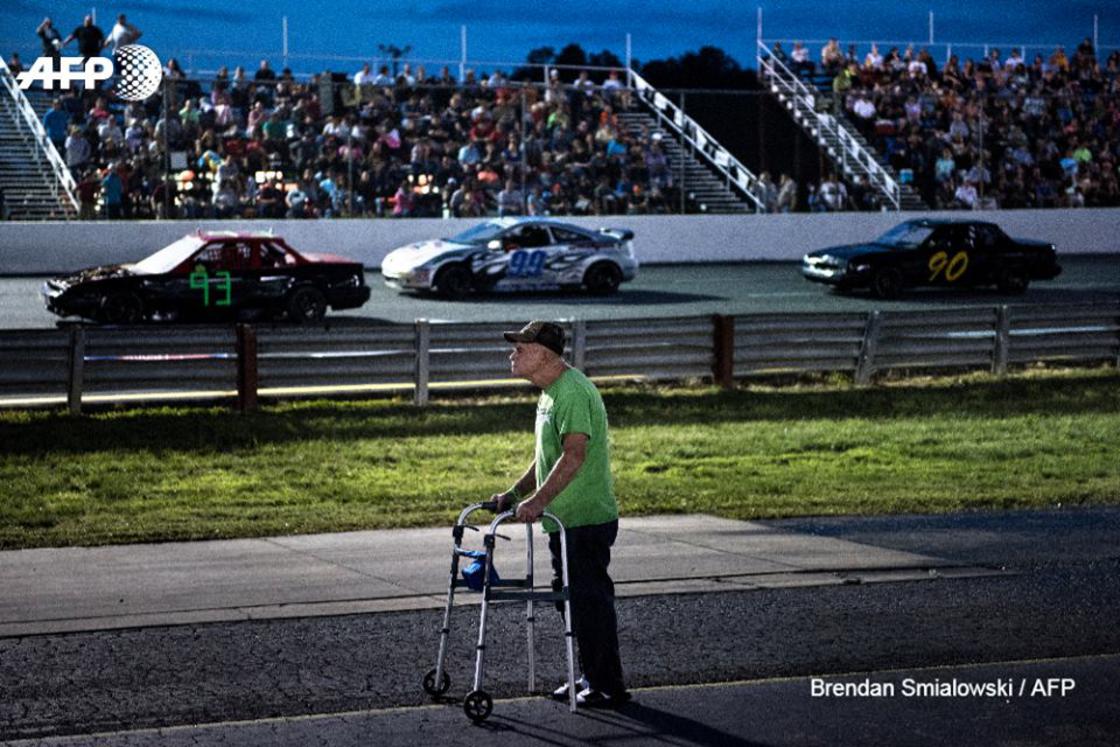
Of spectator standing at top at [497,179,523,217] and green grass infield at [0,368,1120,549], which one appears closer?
green grass infield at [0,368,1120,549]

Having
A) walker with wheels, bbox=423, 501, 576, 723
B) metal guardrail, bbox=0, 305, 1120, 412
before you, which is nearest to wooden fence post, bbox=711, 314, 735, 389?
metal guardrail, bbox=0, 305, 1120, 412

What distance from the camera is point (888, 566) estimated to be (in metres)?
10.5

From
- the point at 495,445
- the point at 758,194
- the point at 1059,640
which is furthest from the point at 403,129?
the point at 1059,640

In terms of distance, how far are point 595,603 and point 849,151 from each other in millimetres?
31818

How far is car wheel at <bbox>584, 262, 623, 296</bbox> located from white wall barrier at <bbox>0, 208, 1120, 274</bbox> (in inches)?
184

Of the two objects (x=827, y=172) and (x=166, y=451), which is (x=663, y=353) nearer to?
(x=166, y=451)

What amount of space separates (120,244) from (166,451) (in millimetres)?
15955

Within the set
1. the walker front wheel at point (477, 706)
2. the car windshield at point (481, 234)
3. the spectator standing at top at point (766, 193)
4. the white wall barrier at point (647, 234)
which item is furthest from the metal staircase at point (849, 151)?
the walker front wheel at point (477, 706)

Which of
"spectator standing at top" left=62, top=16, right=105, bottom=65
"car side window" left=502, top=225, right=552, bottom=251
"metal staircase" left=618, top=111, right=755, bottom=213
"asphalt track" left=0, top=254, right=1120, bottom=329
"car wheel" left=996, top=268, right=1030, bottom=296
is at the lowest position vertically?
"asphalt track" left=0, top=254, right=1120, bottom=329

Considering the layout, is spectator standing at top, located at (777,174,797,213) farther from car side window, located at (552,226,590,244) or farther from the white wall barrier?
car side window, located at (552,226,590,244)

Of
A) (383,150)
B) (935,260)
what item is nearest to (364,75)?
(383,150)

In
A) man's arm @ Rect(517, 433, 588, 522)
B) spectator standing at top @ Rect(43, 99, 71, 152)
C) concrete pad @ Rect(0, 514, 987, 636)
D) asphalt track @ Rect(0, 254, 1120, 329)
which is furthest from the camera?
spectator standing at top @ Rect(43, 99, 71, 152)

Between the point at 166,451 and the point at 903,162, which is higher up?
the point at 903,162

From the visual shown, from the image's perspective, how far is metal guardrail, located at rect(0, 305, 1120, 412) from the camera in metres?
16.7
